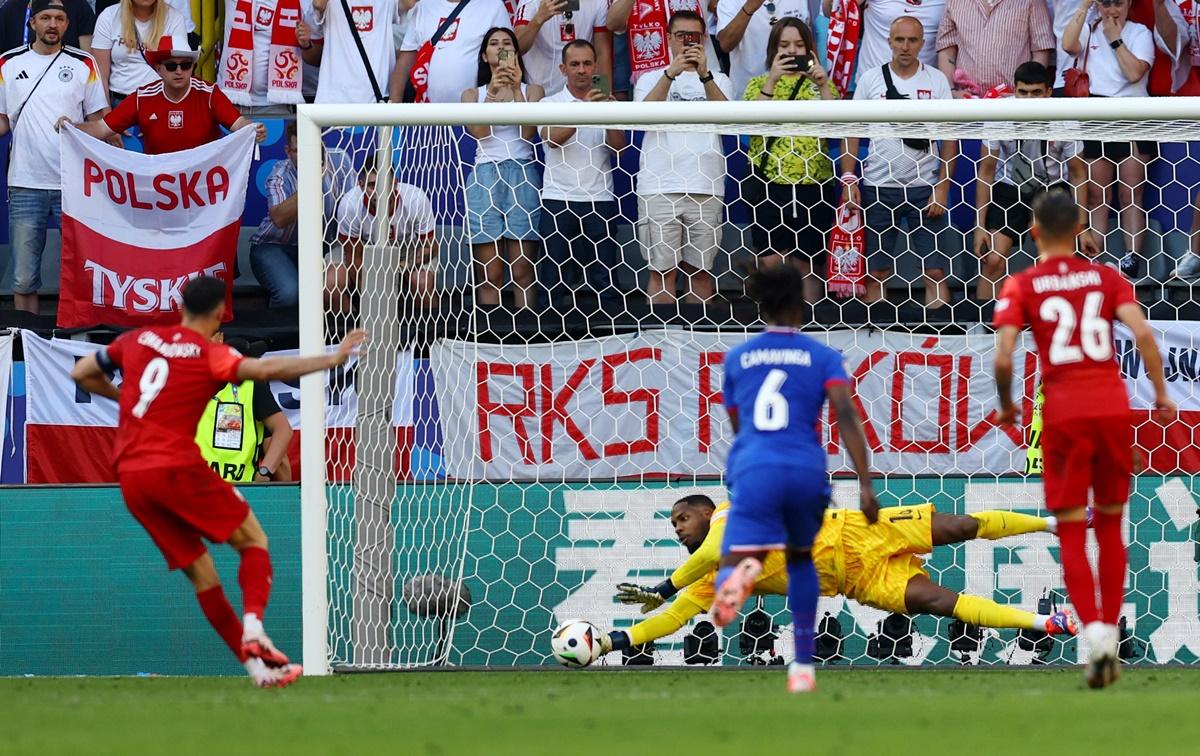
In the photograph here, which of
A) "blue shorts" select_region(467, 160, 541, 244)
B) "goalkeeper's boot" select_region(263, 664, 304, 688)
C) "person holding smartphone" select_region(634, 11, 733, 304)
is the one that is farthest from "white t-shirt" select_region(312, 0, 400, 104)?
"goalkeeper's boot" select_region(263, 664, 304, 688)

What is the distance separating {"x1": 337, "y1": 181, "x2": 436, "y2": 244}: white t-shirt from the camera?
968 cm

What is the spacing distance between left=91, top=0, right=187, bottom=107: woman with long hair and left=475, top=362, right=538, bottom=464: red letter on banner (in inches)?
156

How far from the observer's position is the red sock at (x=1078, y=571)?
6.48 meters

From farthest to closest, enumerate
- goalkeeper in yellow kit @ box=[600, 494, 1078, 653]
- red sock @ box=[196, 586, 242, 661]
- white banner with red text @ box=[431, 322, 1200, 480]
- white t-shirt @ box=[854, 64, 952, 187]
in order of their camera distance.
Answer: white t-shirt @ box=[854, 64, 952, 187]
white banner with red text @ box=[431, 322, 1200, 480]
goalkeeper in yellow kit @ box=[600, 494, 1078, 653]
red sock @ box=[196, 586, 242, 661]

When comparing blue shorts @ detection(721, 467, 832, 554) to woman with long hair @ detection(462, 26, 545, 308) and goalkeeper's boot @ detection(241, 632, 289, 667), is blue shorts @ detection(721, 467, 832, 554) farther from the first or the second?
woman with long hair @ detection(462, 26, 545, 308)

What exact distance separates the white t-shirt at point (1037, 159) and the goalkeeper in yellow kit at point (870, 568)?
9.61ft

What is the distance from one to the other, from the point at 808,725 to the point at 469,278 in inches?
248

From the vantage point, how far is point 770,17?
40.5ft

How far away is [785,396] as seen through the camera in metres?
6.46

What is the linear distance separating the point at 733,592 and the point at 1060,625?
2.97 meters

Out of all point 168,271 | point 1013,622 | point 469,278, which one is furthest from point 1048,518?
point 168,271

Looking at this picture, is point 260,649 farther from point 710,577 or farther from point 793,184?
point 793,184

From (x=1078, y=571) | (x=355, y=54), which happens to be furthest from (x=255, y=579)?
(x=355, y=54)

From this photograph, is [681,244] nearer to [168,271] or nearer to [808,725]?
[168,271]
